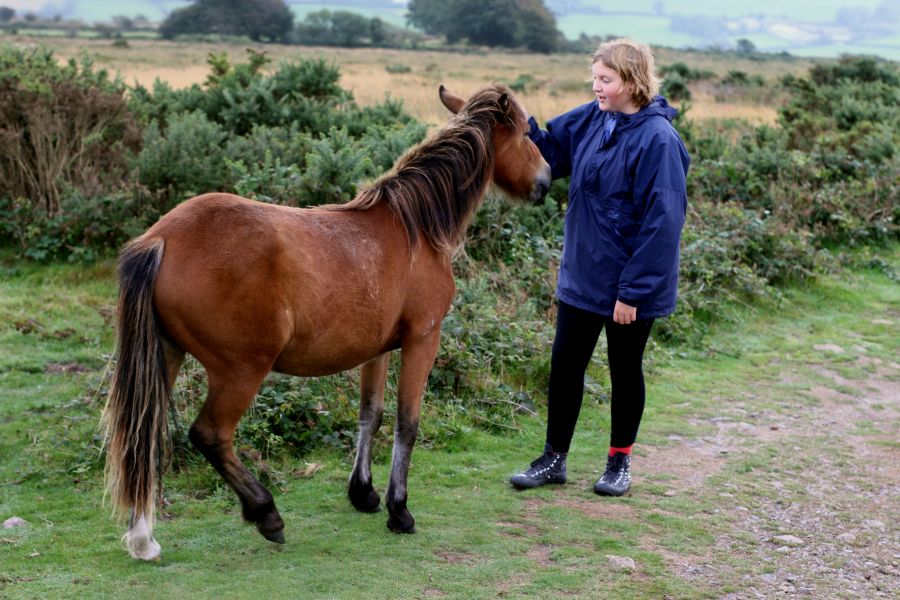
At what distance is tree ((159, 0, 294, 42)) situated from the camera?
62312mm

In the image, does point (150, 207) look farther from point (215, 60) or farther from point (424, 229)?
point (424, 229)

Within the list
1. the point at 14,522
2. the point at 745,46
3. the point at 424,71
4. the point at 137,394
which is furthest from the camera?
the point at 745,46

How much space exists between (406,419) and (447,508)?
2.02 feet

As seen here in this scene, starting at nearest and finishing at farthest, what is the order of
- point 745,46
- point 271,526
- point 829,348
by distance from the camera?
point 271,526 < point 829,348 < point 745,46

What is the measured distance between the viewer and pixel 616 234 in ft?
15.0

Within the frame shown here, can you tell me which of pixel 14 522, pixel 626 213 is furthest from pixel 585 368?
pixel 14 522

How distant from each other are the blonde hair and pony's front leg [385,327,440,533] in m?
1.58

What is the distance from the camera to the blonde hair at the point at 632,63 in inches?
174

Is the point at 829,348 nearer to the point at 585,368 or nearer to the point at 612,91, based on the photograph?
the point at 585,368

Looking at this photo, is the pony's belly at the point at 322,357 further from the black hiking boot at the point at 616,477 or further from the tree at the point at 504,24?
the tree at the point at 504,24

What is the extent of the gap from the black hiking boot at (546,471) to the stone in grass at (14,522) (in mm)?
2532

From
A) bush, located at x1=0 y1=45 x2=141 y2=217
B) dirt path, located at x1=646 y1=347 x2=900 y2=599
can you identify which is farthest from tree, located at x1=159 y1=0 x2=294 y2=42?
dirt path, located at x1=646 y1=347 x2=900 y2=599

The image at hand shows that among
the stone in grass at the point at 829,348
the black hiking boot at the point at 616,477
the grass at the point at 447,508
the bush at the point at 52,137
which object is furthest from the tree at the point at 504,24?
the black hiking boot at the point at 616,477

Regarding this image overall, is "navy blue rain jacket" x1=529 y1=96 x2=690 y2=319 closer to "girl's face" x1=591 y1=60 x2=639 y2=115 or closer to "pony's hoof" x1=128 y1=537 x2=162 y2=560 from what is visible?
"girl's face" x1=591 y1=60 x2=639 y2=115
